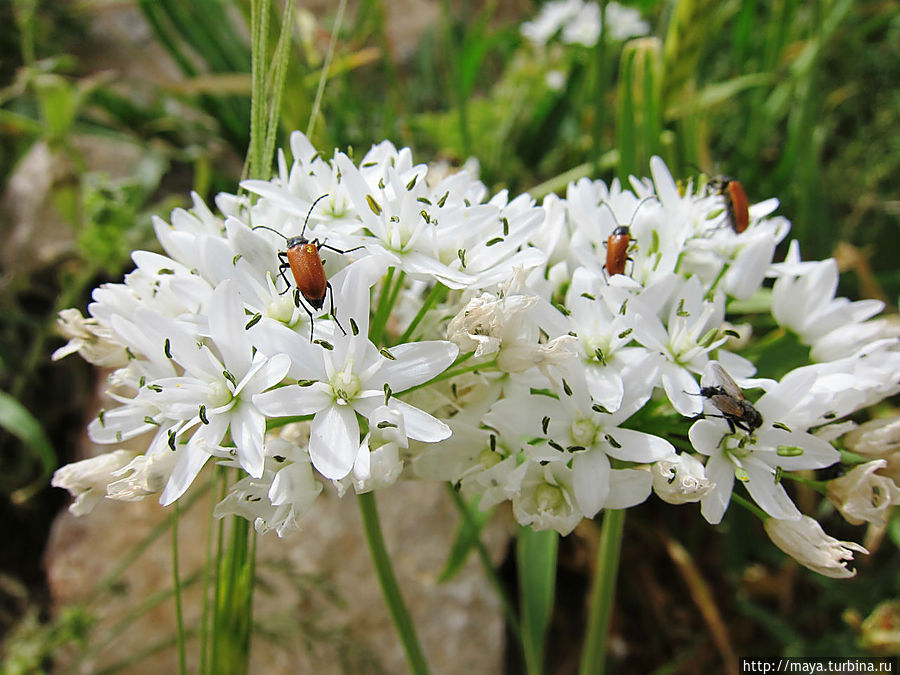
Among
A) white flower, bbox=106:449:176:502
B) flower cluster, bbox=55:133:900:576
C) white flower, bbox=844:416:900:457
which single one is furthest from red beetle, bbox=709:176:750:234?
white flower, bbox=106:449:176:502

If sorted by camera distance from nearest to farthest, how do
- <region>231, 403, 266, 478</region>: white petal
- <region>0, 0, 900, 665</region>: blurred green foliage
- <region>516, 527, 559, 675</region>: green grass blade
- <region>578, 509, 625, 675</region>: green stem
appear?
<region>231, 403, 266, 478</region>: white petal
<region>578, 509, 625, 675</region>: green stem
<region>516, 527, 559, 675</region>: green grass blade
<region>0, 0, 900, 665</region>: blurred green foliage

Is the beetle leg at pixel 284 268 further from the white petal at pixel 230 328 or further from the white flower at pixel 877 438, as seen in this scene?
the white flower at pixel 877 438

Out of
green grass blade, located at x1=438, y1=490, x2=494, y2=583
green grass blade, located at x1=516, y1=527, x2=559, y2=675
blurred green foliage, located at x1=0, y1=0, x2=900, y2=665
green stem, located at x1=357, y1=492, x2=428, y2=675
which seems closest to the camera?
green stem, located at x1=357, y1=492, x2=428, y2=675

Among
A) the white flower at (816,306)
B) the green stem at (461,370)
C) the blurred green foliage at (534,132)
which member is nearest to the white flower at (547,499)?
the green stem at (461,370)

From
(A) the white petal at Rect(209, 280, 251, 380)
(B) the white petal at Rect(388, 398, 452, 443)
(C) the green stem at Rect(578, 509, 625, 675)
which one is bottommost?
(C) the green stem at Rect(578, 509, 625, 675)

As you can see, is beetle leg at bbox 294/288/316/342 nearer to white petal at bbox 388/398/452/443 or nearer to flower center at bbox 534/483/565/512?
white petal at bbox 388/398/452/443

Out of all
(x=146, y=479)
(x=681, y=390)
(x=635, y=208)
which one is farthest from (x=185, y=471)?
(x=635, y=208)

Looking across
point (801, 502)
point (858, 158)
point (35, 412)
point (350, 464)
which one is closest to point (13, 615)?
point (35, 412)
